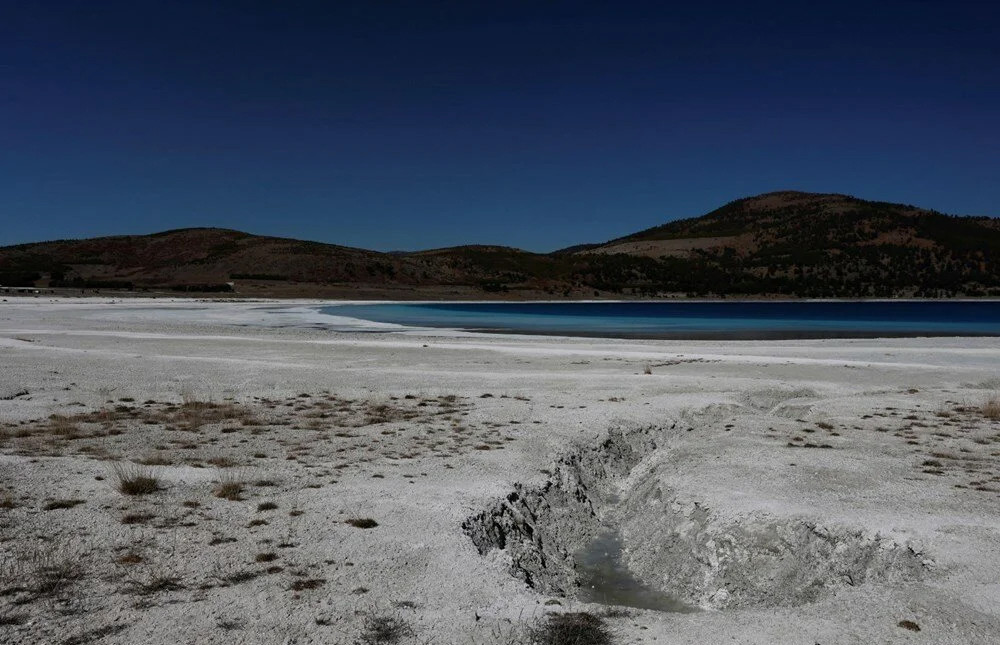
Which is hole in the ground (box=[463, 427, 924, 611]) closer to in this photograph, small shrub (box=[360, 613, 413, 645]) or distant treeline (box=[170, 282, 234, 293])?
small shrub (box=[360, 613, 413, 645])

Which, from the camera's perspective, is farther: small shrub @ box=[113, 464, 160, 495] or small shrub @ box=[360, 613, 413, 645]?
small shrub @ box=[113, 464, 160, 495]

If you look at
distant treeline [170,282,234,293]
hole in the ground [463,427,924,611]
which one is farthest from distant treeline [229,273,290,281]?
hole in the ground [463,427,924,611]

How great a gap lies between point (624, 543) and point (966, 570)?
4973 millimetres

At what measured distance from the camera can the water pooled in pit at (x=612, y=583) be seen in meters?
9.37

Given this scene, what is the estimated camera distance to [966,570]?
841 centimetres

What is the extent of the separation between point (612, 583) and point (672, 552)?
1.12m

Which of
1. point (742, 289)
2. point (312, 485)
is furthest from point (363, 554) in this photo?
point (742, 289)

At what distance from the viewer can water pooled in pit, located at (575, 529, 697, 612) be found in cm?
937

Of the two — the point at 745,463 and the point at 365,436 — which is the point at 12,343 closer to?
the point at 365,436

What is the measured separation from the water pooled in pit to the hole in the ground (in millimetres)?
16

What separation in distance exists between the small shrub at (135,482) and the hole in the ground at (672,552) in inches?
210

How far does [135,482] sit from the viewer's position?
35.5 ft

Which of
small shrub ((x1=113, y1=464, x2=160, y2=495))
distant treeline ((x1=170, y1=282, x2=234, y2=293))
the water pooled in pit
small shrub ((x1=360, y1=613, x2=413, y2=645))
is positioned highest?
distant treeline ((x1=170, y1=282, x2=234, y2=293))

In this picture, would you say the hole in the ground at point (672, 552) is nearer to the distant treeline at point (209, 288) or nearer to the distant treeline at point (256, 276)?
the distant treeline at point (209, 288)
